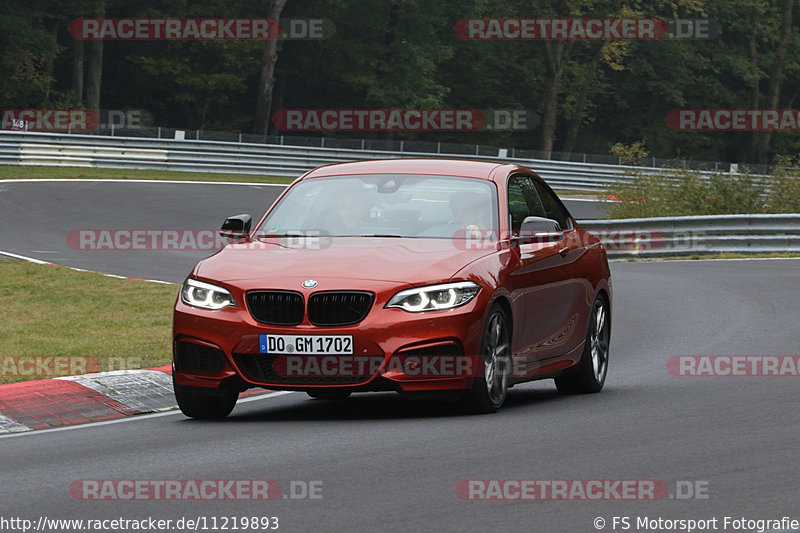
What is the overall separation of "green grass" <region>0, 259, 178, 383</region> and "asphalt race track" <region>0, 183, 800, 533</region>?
2301 mm

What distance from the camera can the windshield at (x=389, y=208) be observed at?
10.2 m

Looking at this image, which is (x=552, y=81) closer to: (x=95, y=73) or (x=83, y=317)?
(x=95, y=73)

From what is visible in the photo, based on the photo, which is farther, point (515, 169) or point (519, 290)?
point (515, 169)

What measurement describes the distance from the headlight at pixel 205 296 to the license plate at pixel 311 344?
39 cm

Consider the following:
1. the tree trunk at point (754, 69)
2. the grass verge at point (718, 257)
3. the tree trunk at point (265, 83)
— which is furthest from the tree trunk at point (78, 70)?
the grass verge at point (718, 257)

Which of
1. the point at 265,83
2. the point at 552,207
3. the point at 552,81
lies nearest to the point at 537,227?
the point at 552,207

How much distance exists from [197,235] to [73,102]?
34.8 m

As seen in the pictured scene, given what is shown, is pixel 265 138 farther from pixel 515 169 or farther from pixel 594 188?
pixel 515 169

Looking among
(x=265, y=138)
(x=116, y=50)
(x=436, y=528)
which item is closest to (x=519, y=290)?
(x=436, y=528)

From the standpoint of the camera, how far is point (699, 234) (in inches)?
1037

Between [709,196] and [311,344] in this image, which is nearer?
[311,344]

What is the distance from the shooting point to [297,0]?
227 ft

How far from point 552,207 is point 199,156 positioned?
120ft

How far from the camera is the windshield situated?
1023 centimetres
